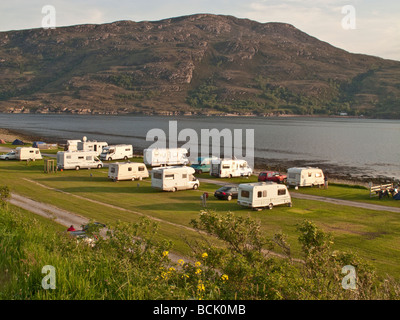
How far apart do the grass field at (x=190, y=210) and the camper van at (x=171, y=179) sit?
831mm

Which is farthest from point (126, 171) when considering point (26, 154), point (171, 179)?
point (26, 154)

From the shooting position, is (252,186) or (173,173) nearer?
(252,186)

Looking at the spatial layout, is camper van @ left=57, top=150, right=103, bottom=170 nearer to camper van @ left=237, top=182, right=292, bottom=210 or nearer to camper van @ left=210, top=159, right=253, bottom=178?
camper van @ left=210, top=159, right=253, bottom=178

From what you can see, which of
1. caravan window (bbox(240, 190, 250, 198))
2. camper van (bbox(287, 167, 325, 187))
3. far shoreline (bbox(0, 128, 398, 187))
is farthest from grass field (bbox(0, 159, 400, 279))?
far shoreline (bbox(0, 128, 398, 187))

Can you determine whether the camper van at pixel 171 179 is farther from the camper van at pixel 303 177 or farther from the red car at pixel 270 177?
the camper van at pixel 303 177

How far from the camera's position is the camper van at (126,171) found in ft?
147

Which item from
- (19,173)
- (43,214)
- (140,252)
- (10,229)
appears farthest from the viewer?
(19,173)

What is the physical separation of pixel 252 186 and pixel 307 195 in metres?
10.3

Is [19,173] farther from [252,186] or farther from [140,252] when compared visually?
[140,252]

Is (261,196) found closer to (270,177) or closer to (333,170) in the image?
(270,177)

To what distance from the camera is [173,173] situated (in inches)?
1570

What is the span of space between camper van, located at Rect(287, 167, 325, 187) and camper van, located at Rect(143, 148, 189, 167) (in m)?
19.2

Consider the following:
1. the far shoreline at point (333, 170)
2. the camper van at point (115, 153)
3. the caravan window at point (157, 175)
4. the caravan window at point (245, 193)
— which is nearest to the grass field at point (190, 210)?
the caravan window at point (245, 193)
